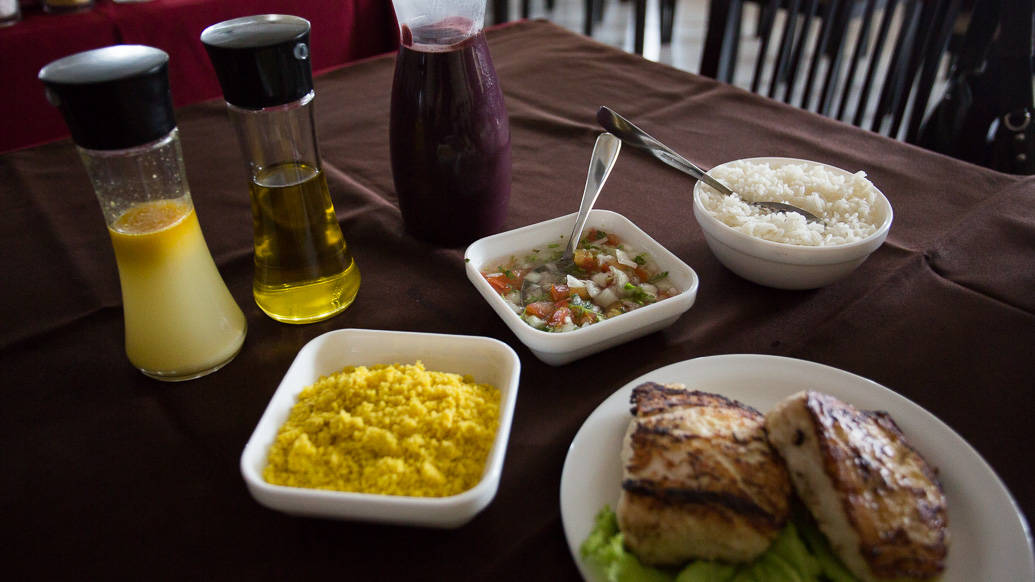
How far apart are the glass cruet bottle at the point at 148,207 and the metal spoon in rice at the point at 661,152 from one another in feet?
2.19

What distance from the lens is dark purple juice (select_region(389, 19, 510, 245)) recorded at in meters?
0.99

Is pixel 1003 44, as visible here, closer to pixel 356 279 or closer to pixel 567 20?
pixel 356 279

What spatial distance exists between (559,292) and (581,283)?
4 centimetres

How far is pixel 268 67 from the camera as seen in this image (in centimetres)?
76

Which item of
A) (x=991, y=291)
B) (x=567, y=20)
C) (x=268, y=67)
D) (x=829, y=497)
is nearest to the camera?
(x=829, y=497)

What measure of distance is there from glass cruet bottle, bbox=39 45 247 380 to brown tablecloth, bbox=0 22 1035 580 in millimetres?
58

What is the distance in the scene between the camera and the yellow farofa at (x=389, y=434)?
2.17 ft

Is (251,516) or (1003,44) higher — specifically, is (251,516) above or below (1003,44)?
below

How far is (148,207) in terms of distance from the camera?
2.60 ft

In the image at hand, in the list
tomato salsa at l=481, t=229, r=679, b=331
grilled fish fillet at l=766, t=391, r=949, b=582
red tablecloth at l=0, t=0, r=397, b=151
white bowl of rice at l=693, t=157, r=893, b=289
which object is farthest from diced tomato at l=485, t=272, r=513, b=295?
red tablecloth at l=0, t=0, r=397, b=151

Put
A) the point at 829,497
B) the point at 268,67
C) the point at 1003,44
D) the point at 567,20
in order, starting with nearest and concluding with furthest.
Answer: the point at 829,497, the point at 268,67, the point at 1003,44, the point at 567,20

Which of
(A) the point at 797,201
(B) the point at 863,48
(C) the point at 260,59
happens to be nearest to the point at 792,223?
(A) the point at 797,201

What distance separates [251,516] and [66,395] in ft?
1.16

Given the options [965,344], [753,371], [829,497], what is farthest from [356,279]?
[965,344]
